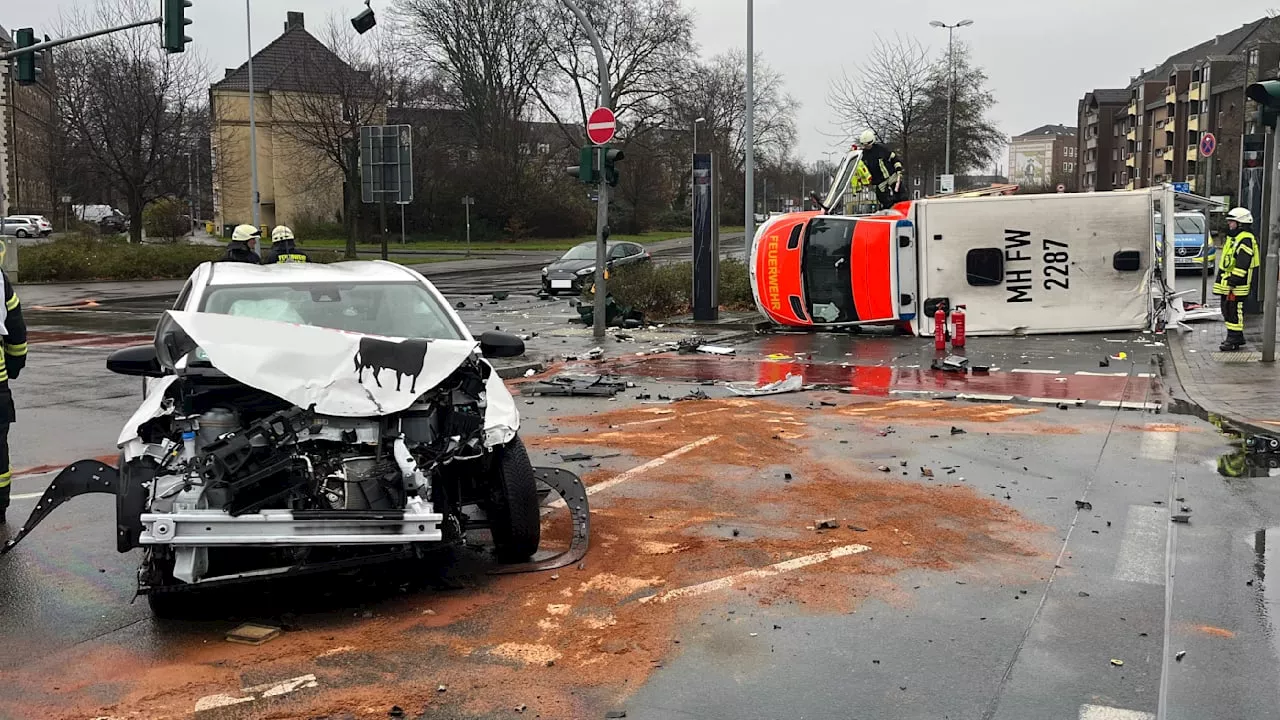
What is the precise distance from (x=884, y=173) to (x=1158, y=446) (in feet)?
36.4

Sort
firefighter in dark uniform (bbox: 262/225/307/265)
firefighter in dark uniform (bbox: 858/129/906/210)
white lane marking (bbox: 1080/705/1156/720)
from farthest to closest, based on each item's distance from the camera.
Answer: firefighter in dark uniform (bbox: 858/129/906/210)
firefighter in dark uniform (bbox: 262/225/307/265)
white lane marking (bbox: 1080/705/1156/720)

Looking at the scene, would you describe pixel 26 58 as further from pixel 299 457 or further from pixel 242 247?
pixel 299 457

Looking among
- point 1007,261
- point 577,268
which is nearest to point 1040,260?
point 1007,261

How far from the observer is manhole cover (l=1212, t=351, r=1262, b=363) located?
14.6 metres

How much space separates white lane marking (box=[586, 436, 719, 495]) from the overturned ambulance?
949 cm

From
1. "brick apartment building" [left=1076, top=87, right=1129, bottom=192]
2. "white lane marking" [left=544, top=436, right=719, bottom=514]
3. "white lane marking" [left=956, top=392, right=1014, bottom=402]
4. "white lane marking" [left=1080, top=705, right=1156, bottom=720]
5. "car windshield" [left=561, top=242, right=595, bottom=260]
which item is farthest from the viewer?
"brick apartment building" [left=1076, top=87, right=1129, bottom=192]

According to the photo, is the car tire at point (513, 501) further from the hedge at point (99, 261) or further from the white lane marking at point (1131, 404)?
the hedge at point (99, 261)

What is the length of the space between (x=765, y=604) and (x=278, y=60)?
65.4m

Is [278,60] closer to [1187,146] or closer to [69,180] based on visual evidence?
[69,180]

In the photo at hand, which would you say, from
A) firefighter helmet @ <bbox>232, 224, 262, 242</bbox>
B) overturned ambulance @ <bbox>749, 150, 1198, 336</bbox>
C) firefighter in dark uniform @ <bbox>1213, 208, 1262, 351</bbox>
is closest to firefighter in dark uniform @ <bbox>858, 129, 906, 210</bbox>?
overturned ambulance @ <bbox>749, 150, 1198, 336</bbox>

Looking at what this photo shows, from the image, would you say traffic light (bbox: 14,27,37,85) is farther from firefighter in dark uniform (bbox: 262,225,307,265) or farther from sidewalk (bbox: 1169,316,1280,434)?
sidewalk (bbox: 1169,316,1280,434)

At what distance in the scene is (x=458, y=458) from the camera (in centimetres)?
555

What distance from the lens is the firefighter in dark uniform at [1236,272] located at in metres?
15.7

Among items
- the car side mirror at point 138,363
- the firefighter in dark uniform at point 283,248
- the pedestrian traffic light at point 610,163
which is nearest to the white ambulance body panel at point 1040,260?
the pedestrian traffic light at point 610,163
